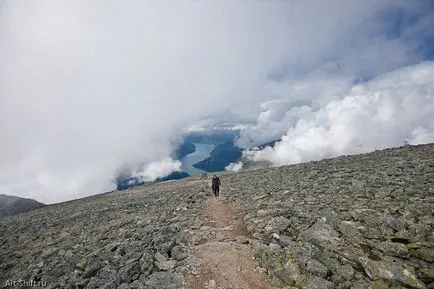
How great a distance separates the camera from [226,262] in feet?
48.0

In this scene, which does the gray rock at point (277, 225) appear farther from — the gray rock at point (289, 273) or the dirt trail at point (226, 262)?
the gray rock at point (289, 273)

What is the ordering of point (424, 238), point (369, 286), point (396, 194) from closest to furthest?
point (369, 286) < point (424, 238) < point (396, 194)

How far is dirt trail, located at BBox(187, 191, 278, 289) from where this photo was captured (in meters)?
13.0

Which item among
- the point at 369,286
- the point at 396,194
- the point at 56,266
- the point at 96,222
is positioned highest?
the point at 96,222

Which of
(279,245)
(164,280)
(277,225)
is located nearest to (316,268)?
(279,245)

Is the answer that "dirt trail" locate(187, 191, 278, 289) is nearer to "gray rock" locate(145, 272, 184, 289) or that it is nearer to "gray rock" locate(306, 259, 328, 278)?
"gray rock" locate(145, 272, 184, 289)

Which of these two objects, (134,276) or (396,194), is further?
(396,194)

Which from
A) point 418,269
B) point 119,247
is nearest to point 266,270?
point 418,269

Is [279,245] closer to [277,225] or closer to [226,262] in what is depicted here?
[277,225]

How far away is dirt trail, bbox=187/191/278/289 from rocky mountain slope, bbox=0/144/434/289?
7 centimetres

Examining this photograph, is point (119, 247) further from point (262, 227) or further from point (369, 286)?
point (369, 286)

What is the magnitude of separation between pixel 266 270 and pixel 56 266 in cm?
1384

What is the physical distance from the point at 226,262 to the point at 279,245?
3.00 meters

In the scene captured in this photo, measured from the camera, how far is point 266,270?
45.2ft
